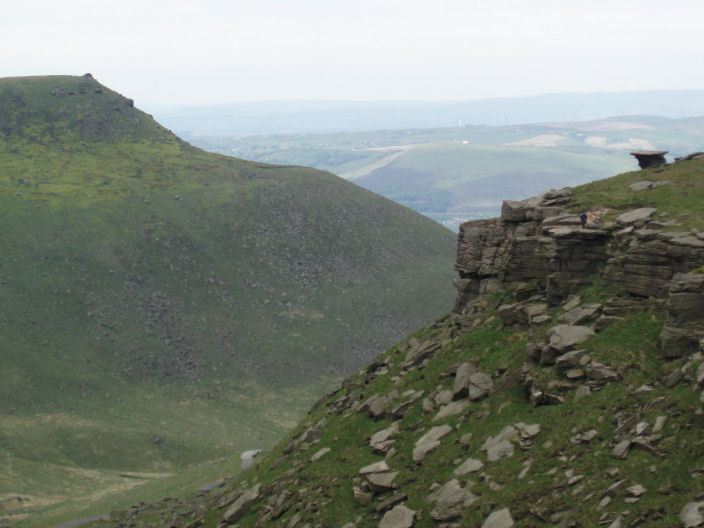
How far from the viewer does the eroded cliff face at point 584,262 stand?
102ft

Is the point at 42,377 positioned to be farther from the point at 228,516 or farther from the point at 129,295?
the point at 228,516

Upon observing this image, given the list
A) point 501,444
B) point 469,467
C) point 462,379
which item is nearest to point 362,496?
point 469,467

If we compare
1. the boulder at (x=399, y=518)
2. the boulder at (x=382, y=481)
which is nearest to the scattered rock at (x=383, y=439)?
the boulder at (x=382, y=481)

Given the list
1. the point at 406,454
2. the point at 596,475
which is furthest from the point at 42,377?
the point at 596,475

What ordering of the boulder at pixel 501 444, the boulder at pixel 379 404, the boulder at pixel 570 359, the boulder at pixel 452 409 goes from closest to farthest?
the boulder at pixel 501 444 < the boulder at pixel 570 359 < the boulder at pixel 452 409 < the boulder at pixel 379 404

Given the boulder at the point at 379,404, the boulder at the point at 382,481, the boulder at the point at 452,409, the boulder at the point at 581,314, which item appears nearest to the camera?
the boulder at the point at 382,481

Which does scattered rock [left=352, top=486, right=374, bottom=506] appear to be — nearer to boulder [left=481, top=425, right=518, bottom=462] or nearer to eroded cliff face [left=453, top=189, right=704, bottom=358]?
boulder [left=481, top=425, right=518, bottom=462]

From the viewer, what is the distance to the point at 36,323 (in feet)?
497

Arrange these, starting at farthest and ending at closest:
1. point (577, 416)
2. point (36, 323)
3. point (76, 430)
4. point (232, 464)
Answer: point (36, 323)
point (76, 430)
point (232, 464)
point (577, 416)

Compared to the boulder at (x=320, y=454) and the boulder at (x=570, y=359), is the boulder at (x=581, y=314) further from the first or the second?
the boulder at (x=320, y=454)

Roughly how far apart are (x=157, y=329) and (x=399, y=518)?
13702 cm

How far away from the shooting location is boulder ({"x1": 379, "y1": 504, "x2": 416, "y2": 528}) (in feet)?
99.9

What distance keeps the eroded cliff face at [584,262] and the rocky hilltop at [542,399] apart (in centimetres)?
8

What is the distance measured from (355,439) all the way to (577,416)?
46.3 feet
